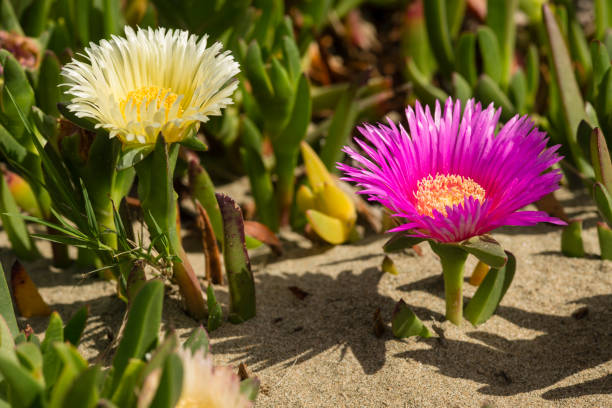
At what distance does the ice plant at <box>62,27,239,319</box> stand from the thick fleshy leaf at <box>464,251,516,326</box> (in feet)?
1.56

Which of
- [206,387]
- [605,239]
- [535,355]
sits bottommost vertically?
[535,355]

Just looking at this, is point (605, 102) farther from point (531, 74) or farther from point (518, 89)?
point (531, 74)

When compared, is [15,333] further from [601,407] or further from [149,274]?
[601,407]

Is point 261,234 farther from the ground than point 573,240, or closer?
farther from the ground

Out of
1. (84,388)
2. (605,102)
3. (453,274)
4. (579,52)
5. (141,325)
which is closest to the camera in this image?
(84,388)

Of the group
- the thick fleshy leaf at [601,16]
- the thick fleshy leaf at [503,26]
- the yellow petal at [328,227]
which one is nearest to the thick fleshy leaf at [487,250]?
A: the yellow petal at [328,227]

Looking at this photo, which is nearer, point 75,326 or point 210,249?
point 75,326

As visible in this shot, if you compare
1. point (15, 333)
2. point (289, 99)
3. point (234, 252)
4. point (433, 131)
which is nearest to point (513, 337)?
point (433, 131)

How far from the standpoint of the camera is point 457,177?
1.08 metres

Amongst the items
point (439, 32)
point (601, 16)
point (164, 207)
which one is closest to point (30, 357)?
point (164, 207)

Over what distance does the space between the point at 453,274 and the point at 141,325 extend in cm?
48

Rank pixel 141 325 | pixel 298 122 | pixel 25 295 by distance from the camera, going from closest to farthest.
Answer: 1. pixel 141 325
2. pixel 25 295
3. pixel 298 122

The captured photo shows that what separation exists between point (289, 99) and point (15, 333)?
26.7 inches

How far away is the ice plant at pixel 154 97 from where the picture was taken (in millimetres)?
893
